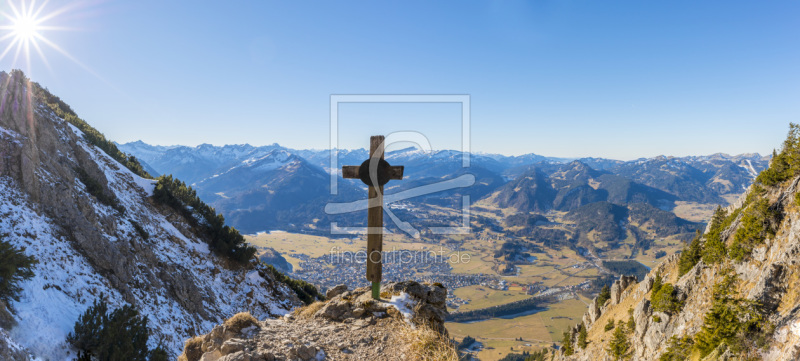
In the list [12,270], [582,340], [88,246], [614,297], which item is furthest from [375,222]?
[614,297]

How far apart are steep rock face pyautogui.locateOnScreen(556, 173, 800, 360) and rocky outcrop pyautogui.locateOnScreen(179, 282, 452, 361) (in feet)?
26.9

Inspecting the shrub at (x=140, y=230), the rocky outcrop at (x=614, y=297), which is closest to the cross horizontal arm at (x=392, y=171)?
the shrub at (x=140, y=230)

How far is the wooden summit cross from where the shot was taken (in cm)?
838

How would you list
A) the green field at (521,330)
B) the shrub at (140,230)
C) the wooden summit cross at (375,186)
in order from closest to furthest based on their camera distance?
the wooden summit cross at (375,186) → the shrub at (140,230) → the green field at (521,330)

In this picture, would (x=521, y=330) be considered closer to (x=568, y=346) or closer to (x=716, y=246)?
(x=568, y=346)

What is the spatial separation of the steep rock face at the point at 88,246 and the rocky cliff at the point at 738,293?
21.9 metres

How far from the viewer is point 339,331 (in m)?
8.18

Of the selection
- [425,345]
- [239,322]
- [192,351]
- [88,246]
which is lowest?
[88,246]

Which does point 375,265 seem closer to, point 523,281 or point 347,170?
point 347,170

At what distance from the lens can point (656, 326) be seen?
19.5 m

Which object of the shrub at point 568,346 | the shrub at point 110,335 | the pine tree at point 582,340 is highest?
the shrub at point 110,335

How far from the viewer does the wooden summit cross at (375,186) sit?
8.38 meters

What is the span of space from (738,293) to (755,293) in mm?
2137

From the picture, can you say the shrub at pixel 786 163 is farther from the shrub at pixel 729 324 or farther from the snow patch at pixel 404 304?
the snow patch at pixel 404 304
